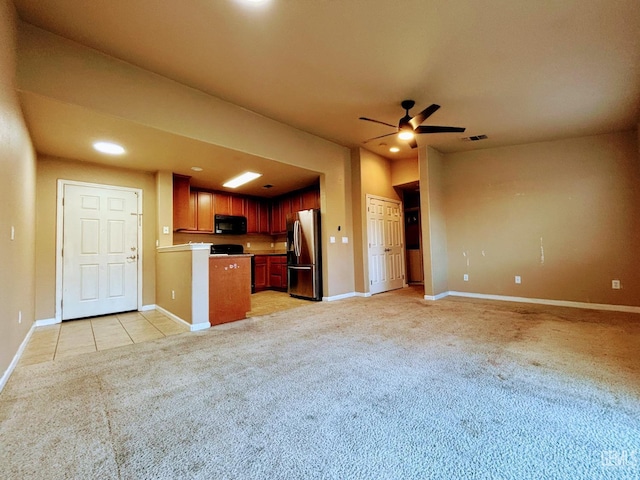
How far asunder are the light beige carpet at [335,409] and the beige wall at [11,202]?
48cm

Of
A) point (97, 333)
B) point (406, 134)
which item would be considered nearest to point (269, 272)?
point (97, 333)

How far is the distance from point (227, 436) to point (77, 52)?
3.57 metres

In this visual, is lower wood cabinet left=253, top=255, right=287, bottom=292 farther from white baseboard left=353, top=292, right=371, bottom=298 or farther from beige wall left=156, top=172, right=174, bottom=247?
beige wall left=156, top=172, right=174, bottom=247

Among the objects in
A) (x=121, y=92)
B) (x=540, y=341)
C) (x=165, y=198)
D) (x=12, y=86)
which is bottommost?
(x=540, y=341)

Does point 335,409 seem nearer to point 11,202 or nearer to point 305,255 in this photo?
point 11,202

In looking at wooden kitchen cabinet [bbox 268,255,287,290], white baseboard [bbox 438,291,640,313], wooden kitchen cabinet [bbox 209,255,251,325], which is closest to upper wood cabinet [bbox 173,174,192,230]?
wooden kitchen cabinet [bbox 209,255,251,325]

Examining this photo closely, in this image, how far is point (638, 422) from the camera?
1.45 m

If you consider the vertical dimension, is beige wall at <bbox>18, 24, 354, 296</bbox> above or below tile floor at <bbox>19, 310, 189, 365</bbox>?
above

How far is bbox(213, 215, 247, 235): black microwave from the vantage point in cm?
626

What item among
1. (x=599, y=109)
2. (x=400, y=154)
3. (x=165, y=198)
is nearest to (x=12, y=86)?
(x=165, y=198)

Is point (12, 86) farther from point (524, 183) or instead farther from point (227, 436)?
point (524, 183)

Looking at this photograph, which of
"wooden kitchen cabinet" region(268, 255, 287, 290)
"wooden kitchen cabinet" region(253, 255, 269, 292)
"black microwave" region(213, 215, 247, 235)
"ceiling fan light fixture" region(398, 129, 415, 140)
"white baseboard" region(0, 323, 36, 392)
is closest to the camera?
"white baseboard" region(0, 323, 36, 392)

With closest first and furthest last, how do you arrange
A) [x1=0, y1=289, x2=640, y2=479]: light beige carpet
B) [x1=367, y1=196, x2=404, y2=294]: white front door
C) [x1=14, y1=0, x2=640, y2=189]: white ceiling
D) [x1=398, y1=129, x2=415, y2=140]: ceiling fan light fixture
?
[x1=0, y1=289, x2=640, y2=479]: light beige carpet < [x1=14, y1=0, x2=640, y2=189]: white ceiling < [x1=398, y1=129, x2=415, y2=140]: ceiling fan light fixture < [x1=367, y1=196, x2=404, y2=294]: white front door

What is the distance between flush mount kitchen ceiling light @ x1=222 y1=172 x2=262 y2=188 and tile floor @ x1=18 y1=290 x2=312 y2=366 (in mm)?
2376
